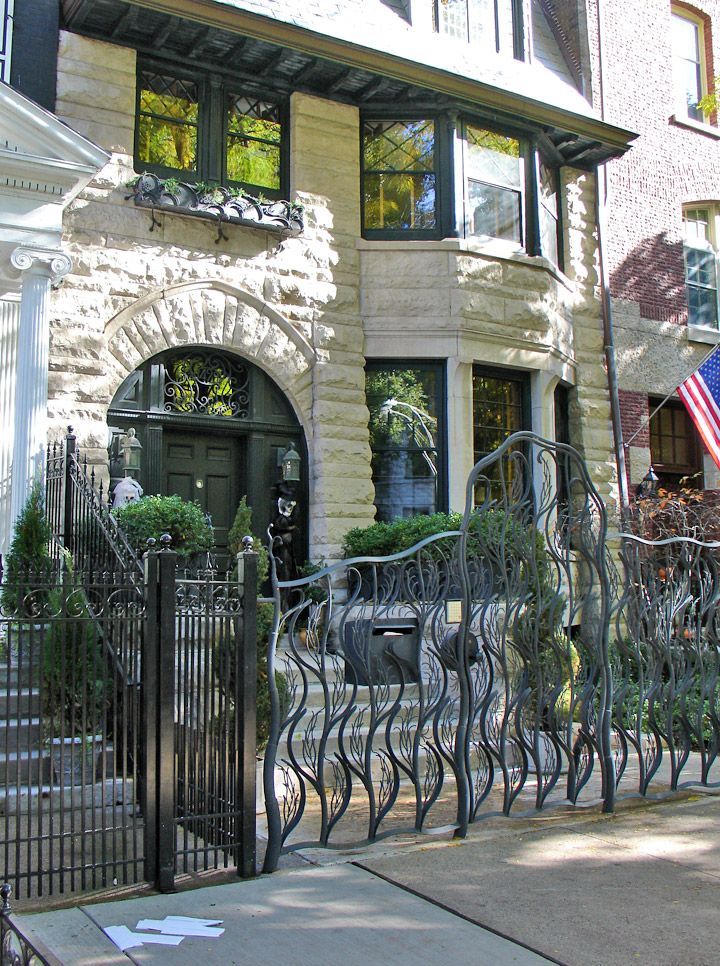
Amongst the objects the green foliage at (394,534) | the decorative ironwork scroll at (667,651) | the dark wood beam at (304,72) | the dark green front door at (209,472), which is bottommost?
the decorative ironwork scroll at (667,651)

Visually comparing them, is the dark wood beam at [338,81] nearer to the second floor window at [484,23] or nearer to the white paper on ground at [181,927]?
the second floor window at [484,23]

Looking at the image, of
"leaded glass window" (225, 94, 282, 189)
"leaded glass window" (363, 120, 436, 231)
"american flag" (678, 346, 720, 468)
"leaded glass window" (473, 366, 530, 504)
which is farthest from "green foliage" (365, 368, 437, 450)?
"american flag" (678, 346, 720, 468)

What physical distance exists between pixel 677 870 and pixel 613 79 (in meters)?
13.0

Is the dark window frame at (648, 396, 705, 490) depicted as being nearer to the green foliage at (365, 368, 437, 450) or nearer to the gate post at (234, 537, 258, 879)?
the green foliage at (365, 368, 437, 450)

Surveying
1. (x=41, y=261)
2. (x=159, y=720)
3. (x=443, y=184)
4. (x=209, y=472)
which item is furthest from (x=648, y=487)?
(x=159, y=720)

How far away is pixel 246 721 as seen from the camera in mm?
5562

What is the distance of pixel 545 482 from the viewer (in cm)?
741

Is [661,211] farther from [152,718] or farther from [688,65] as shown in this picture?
[152,718]

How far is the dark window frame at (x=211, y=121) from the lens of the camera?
11.6 meters

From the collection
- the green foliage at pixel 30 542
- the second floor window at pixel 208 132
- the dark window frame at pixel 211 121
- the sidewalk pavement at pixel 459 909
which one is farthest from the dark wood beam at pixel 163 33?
the sidewalk pavement at pixel 459 909

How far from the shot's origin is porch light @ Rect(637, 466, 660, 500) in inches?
562

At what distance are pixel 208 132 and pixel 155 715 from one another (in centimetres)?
861

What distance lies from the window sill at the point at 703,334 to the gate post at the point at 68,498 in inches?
411

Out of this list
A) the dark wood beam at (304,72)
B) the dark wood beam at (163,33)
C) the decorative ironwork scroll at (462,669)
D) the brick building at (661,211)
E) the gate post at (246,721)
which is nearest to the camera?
the gate post at (246,721)
